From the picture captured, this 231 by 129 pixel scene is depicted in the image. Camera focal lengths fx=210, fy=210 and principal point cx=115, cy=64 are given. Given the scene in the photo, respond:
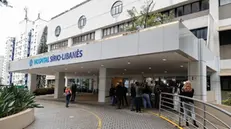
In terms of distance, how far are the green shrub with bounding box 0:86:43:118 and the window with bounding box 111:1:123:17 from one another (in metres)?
19.7

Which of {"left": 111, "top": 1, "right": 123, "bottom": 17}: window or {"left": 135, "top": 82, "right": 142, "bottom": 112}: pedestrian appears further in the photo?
{"left": 111, "top": 1, "right": 123, "bottom": 17}: window

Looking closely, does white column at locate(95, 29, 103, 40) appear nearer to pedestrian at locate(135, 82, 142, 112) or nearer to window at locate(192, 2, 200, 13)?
window at locate(192, 2, 200, 13)

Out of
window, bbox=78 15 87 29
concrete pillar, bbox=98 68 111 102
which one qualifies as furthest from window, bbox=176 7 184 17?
window, bbox=78 15 87 29

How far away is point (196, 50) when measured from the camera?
12.5 metres

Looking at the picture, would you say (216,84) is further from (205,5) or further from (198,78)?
(198,78)

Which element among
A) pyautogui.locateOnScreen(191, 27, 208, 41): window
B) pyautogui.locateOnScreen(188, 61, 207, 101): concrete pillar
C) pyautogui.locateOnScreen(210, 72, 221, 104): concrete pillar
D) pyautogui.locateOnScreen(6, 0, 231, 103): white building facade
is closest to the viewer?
pyautogui.locateOnScreen(6, 0, 231, 103): white building facade

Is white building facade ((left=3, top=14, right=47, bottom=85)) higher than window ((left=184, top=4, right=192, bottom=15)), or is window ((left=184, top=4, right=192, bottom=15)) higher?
white building facade ((left=3, top=14, right=47, bottom=85))

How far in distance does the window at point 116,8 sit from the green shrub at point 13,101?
19.7 metres

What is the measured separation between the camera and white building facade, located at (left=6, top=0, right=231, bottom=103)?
36.3 ft

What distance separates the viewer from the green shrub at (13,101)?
7.78 meters

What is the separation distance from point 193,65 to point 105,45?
5.63 meters

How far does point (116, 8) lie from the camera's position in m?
28.4

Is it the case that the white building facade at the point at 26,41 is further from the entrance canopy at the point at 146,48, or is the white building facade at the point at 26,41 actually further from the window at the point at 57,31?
the entrance canopy at the point at 146,48

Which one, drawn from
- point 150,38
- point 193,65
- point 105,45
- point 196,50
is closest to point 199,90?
point 193,65
